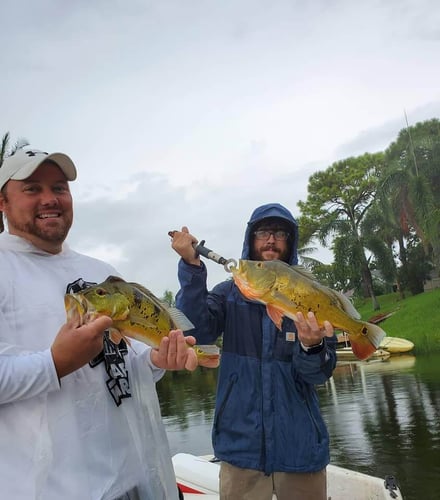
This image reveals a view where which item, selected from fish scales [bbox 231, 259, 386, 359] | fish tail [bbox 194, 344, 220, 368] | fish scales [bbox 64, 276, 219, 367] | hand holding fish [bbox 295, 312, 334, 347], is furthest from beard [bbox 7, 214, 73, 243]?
hand holding fish [bbox 295, 312, 334, 347]

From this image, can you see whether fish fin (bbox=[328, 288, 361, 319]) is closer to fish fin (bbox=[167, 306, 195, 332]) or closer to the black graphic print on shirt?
fish fin (bbox=[167, 306, 195, 332])

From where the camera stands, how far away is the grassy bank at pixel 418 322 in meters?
25.8

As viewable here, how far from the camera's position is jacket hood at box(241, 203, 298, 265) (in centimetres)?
452

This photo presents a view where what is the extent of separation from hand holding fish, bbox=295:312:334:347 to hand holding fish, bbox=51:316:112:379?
155 cm

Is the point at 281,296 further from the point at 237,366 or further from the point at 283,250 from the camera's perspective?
the point at 283,250

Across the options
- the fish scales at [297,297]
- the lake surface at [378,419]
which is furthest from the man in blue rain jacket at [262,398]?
the lake surface at [378,419]

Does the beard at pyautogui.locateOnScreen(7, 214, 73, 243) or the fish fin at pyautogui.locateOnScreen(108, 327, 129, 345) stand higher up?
the beard at pyautogui.locateOnScreen(7, 214, 73, 243)

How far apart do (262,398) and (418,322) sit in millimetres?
27971

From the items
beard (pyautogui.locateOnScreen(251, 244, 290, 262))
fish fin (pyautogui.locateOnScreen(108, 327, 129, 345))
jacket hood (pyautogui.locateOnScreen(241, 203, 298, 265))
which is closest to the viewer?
fish fin (pyautogui.locateOnScreen(108, 327, 129, 345))

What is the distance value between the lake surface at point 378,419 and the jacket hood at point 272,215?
5.93m

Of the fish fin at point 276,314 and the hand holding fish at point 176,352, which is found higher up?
the fish fin at point 276,314

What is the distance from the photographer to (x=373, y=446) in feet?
36.8

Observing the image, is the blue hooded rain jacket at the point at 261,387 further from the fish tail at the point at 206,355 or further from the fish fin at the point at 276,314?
the fish tail at the point at 206,355

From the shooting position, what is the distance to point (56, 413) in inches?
86.7
